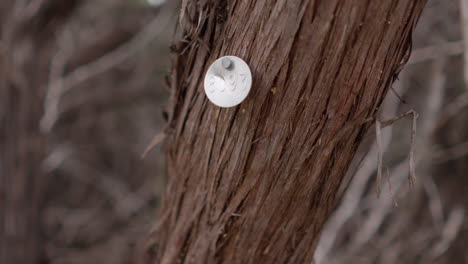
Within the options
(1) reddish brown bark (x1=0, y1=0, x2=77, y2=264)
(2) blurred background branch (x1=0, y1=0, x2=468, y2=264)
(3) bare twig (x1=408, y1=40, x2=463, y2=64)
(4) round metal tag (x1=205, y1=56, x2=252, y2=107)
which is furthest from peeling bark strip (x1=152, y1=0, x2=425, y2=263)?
(1) reddish brown bark (x1=0, y1=0, x2=77, y2=264)

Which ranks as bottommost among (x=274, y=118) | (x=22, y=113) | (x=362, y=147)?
(x=22, y=113)

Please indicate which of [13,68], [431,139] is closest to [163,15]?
[13,68]

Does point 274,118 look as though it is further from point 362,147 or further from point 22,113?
point 362,147

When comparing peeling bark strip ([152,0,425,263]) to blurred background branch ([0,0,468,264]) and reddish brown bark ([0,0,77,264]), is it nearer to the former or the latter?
blurred background branch ([0,0,468,264])

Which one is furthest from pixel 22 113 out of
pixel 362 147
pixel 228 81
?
pixel 362 147

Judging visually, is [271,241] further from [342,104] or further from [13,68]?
[13,68]

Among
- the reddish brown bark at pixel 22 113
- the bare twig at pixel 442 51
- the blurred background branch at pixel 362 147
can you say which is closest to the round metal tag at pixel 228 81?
the blurred background branch at pixel 362 147
